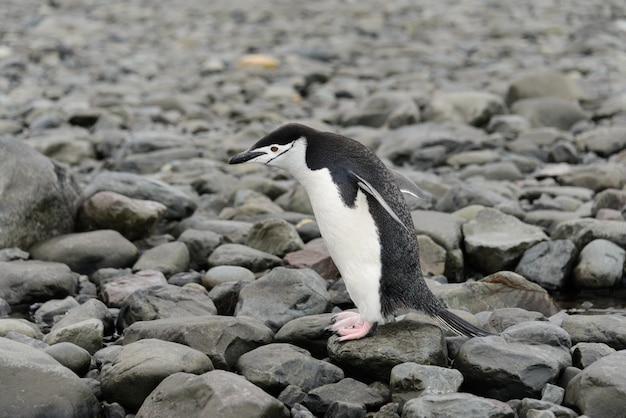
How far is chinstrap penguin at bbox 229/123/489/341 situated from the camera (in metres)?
4.03

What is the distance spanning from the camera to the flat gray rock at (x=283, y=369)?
12.3 ft

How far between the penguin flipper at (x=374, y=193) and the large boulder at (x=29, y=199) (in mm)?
2606

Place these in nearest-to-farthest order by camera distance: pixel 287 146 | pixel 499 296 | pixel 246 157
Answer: pixel 287 146
pixel 246 157
pixel 499 296

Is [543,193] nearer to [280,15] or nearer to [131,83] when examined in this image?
[131,83]

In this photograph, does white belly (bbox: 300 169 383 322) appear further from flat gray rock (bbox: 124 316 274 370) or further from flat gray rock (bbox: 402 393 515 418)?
flat gray rock (bbox: 402 393 515 418)

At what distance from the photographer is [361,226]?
405 cm

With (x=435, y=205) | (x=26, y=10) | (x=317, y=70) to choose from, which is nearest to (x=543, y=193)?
(x=435, y=205)

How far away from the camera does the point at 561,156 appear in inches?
327

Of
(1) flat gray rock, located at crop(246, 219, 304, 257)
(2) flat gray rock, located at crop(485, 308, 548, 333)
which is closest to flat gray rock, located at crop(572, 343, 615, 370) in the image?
(2) flat gray rock, located at crop(485, 308, 548, 333)

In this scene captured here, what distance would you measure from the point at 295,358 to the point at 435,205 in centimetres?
315

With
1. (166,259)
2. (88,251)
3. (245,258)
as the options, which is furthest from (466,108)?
(88,251)

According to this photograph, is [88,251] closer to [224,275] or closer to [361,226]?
[224,275]

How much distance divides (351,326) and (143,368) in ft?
3.29

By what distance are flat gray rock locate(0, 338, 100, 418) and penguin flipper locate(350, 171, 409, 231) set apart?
1440 mm
